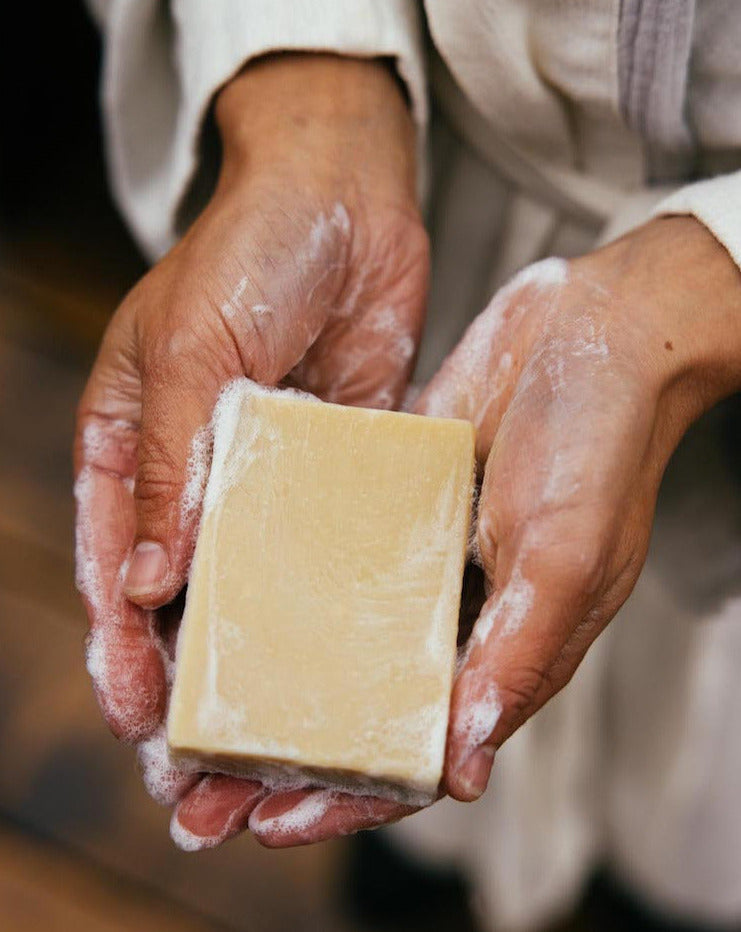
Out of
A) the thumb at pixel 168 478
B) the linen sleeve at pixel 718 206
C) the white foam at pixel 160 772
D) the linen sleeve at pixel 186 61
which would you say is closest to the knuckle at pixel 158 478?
the thumb at pixel 168 478

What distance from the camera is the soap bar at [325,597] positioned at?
1.89 ft

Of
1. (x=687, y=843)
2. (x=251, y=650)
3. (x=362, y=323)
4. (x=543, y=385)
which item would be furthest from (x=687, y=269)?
(x=687, y=843)

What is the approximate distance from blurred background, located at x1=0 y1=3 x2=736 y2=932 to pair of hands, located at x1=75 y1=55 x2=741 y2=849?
56 centimetres

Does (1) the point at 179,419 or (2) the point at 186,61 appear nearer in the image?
(1) the point at 179,419

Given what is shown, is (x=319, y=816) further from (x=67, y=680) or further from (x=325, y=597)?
(x=67, y=680)

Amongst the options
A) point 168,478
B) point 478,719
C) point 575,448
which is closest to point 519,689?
point 478,719

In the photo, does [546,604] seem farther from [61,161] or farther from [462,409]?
[61,161]

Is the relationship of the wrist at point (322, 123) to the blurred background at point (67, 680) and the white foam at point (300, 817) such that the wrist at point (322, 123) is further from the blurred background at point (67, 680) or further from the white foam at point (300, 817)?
the blurred background at point (67, 680)

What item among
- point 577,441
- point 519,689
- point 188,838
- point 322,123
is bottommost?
point 188,838

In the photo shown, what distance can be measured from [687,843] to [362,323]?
66 cm

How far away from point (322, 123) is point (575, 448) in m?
0.30

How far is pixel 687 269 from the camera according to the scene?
646mm

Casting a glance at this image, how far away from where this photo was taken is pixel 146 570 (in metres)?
0.63

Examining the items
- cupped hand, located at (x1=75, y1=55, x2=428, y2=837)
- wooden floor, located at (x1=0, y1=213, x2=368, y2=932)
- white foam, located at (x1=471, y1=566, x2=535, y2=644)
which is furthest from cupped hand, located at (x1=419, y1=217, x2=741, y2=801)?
wooden floor, located at (x1=0, y1=213, x2=368, y2=932)
